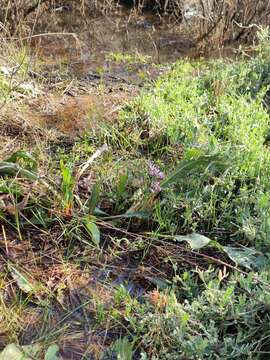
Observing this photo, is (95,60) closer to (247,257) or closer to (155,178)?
(155,178)

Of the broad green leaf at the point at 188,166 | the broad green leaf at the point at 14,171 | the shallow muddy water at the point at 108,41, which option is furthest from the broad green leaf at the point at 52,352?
the shallow muddy water at the point at 108,41

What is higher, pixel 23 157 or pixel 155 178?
pixel 23 157

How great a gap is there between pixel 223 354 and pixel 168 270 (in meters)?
0.63

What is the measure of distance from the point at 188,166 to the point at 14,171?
93 cm

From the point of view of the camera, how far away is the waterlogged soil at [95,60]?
4.15 m

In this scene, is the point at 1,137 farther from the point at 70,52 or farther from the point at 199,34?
the point at 199,34

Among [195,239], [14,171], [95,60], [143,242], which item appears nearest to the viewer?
[195,239]

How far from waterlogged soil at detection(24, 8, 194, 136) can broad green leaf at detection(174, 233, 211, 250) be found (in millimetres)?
1498

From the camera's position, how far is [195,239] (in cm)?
254

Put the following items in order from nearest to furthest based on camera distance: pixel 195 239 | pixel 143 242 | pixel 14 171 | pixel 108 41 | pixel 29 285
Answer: pixel 29 285, pixel 195 239, pixel 143 242, pixel 14 171, pixel 108 41

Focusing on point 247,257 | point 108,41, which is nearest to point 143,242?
point 247,257

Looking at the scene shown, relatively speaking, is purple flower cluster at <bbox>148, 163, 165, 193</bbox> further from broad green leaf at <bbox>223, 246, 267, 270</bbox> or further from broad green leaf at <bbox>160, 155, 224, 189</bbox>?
broad green leaf at <bbox>223, 246, 267, 270</bbox>

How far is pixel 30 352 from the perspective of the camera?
2014 mm

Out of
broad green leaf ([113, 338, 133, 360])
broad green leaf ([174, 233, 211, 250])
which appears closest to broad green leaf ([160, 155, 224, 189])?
broad green leaf ([174, 233, 211, 250])
